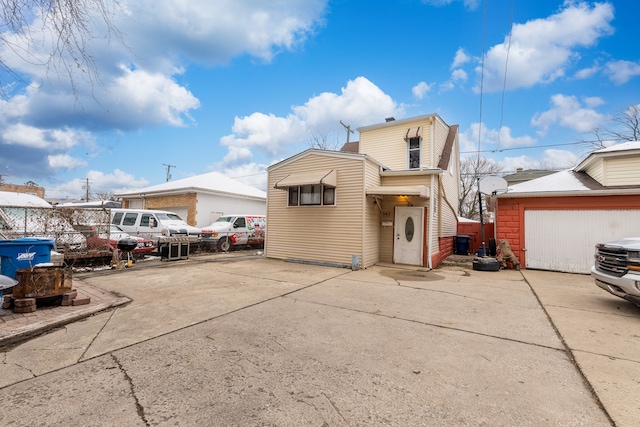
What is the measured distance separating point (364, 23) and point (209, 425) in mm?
12919

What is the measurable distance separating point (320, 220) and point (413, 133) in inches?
245

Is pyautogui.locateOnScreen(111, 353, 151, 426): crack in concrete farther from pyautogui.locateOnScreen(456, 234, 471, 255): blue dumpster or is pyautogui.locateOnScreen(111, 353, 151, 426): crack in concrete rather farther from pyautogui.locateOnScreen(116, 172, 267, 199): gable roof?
pyautogui.locateOnScreen(116, 172, 267, 199): gable roof

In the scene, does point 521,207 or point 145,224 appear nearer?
point 521,207

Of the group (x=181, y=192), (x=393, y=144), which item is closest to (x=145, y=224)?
(x=181, y=192)

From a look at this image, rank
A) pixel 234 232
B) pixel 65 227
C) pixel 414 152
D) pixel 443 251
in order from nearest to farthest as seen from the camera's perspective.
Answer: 1. pixel 65 227
2. pixel 443 251
3. pixel 414 152
4. pixel 234 232

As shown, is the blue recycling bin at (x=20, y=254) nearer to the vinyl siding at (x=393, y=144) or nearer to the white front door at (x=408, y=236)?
the white front door at (x=408, y=236)

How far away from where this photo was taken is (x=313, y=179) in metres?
9.35

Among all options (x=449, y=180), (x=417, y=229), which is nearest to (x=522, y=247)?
(x=417, y=229)

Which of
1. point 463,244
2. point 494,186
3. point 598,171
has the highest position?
point 598,171

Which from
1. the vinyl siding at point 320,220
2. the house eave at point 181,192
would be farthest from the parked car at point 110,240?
the house eave at point 181,192

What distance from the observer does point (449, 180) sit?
13227 millimetres

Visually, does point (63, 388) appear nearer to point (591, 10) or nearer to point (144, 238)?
point (144, 238)

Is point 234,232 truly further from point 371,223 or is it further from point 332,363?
point 332,363

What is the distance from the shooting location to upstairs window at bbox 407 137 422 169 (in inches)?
491
